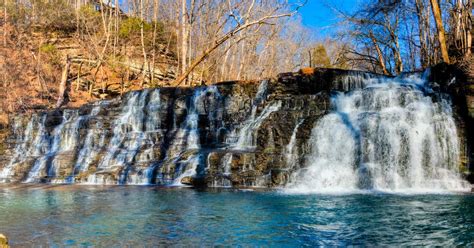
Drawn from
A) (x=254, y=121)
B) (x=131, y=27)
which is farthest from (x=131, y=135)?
(x=131, y=27)

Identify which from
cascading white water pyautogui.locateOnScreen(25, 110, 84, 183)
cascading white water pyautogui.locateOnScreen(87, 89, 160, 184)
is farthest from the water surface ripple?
cascading white water pyautogui.locateOnScreen(25, 110, 84, 183)

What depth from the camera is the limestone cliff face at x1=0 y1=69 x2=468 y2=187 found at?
526 inches

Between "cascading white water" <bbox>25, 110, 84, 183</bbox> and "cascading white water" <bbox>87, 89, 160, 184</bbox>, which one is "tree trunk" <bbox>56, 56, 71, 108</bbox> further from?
"cascading white water" <bbox>87, 89, 160, 184</bbox>

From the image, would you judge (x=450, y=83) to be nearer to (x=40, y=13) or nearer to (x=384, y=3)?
(x=384, y=3)

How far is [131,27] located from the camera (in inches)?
1197

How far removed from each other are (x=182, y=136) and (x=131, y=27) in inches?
658

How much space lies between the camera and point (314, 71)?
61.5 ft

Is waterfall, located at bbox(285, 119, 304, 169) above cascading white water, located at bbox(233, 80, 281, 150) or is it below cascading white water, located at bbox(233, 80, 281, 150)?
below

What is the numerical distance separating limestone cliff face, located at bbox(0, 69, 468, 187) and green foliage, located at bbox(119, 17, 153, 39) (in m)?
12.1

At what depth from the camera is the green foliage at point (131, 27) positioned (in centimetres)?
3023

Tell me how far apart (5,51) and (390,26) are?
911 inches

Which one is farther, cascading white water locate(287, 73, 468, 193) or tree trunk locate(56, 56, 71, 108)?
tree trunk locate(56, 56, 71, 108)

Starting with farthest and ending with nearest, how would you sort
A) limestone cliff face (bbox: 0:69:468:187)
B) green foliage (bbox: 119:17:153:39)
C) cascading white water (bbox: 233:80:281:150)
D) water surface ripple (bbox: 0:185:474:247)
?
1. green foliage (bbox: 119:17:153:39)
2. cascading white water (bbox: 233:80:281:150)
3. limestone cliff face (bbox: 0:69:468:187)
4. water surface ripple (bbox: 0:185:474:247)

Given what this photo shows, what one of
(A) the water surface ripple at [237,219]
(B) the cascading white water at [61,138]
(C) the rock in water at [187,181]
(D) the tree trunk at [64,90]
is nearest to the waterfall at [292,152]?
(A) the water surface ripple at [237,219]
